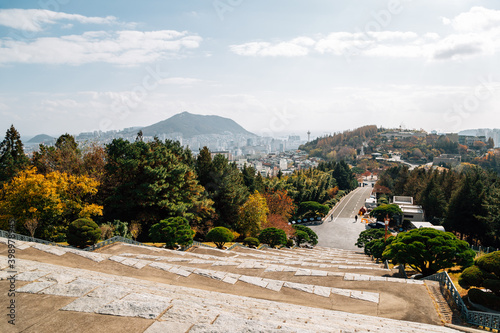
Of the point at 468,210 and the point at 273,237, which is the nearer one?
the point at 273,237

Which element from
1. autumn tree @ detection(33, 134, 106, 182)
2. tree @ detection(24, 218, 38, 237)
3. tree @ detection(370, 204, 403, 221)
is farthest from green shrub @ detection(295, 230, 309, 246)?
tree @ detection(24, 218, 38, 237)

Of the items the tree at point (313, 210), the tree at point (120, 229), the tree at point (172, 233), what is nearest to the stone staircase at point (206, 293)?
the tree at point (172, 233)

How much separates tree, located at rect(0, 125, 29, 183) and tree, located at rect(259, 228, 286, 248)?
845 inches

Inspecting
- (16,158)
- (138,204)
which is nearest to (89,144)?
(16,158)

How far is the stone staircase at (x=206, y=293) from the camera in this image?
552 centimetres

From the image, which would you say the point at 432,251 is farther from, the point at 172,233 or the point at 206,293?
the point at 172,233

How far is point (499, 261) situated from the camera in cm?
969

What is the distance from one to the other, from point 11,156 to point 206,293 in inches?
1067

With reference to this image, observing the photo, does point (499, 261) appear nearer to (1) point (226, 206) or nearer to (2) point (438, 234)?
(2) point (438, 234)

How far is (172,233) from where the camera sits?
18.2 meters

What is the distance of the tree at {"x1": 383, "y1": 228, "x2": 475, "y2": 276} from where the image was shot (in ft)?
41.3

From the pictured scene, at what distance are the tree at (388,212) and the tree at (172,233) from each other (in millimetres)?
35051

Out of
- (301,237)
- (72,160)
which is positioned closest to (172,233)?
(72,160)

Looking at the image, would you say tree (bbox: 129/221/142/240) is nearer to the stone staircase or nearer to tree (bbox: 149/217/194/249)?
tree (bbox: 149/217/194/249)
